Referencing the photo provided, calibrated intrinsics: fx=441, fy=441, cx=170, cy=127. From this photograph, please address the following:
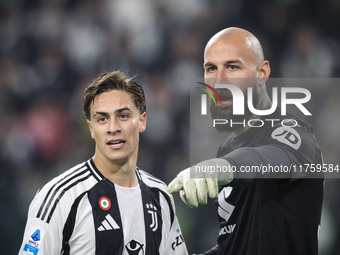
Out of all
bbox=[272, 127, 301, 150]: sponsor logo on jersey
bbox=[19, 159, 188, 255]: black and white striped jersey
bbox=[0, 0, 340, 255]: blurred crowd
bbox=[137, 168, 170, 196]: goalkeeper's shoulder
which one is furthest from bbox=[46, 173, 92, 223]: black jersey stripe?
bbox=[0, 0, 340, 255]: blurred crowd

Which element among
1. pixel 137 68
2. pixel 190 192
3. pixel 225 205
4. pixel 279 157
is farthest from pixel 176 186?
pixel 137 68

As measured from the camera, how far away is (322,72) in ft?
14.7

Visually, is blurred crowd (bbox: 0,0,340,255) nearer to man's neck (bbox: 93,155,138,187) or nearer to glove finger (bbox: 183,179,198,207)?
man's neck (bbox: 93,155,138,187)

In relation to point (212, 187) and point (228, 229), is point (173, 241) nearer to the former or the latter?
point (228, 229)

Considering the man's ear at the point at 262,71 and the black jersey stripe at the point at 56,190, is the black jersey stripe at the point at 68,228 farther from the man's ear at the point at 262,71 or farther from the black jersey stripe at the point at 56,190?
the man's ear at the point at 262,71

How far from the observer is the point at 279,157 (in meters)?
2.01

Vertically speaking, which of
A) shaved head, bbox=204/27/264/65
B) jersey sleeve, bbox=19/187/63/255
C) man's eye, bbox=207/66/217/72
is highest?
shaved head, bbox=204/27/264/65

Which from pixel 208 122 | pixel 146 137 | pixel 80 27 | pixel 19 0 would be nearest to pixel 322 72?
pixel 208 122

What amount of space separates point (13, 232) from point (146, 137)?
1619 millimetres

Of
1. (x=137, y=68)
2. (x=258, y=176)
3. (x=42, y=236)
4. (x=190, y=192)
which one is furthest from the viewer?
(x=137, y=68)

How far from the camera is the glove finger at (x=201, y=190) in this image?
1599 mm

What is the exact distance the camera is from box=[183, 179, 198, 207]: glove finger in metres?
1.59

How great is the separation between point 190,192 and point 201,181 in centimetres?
7

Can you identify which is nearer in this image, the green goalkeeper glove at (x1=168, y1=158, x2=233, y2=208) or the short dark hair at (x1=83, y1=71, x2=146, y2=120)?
the green goalkeeper glove at (x1=168, y1=158, x2=233, y2=208)
